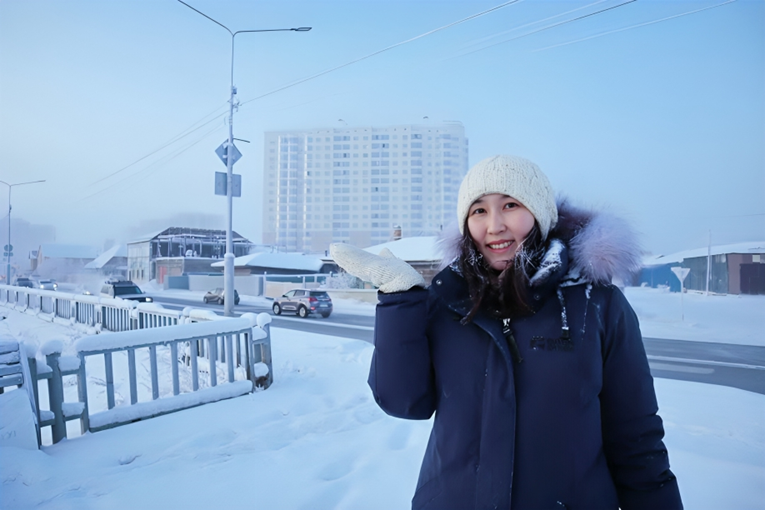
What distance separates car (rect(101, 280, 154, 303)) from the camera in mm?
15308

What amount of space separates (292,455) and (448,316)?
7.89ft

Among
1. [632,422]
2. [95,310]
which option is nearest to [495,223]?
[632,422]

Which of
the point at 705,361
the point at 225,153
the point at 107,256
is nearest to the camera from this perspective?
the point at 705,361

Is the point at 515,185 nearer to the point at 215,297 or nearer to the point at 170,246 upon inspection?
the point at 170,246

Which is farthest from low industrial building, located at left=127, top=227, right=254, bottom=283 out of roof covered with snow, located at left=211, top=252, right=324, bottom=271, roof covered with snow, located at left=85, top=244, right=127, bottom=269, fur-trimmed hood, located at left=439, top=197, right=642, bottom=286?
fur-trimmed hood, located at left=439, top=197, right=642, bottom=286

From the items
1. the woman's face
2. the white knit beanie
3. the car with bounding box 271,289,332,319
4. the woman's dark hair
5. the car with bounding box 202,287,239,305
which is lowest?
the car with bounding box 202,287,239,305

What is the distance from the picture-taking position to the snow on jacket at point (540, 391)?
115 centimetres

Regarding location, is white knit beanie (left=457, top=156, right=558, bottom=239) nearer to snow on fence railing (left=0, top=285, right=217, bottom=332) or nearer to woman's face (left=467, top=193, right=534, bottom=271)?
woman's face (left=467, top=193, right=534, bottom=271)

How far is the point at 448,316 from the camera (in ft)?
4.25

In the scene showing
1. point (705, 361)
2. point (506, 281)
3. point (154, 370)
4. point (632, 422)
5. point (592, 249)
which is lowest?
point (705, 361)

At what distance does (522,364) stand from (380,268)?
0.52 m

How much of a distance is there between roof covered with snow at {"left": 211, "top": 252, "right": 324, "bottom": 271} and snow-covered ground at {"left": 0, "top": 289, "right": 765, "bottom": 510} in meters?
32.4

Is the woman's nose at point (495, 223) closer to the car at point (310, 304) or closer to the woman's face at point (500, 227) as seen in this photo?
the woman's face at point (500, 227)

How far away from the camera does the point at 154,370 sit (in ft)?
13.5
